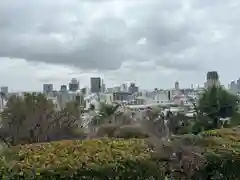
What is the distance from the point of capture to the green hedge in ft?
20.3

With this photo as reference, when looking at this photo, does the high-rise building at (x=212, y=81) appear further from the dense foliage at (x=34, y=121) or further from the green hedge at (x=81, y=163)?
the green hedge at (x=81, y=163)

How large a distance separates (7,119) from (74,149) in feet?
53.0

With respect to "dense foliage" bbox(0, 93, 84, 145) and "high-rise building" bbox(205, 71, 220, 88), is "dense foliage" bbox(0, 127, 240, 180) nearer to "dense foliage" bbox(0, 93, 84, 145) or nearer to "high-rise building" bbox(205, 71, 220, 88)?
"dense foliage" bbox(0, 93, 84, 145)

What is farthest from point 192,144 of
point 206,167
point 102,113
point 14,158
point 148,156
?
point 102,113

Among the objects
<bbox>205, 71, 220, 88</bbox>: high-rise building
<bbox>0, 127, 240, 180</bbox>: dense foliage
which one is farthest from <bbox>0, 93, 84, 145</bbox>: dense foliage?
<bbox>0, 127, 240, 180</bbox>: dense foliage

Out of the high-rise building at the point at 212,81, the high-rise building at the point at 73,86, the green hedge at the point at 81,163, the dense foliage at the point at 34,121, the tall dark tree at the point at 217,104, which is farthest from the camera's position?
the high-rise building at the point at 73,86

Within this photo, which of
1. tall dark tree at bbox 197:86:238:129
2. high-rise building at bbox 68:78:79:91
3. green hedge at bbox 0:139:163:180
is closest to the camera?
green hedge at bbox 0:139:163:180

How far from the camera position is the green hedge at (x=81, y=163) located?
6.20m

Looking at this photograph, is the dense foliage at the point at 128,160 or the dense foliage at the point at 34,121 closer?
the dense foliage at the point at 128,160

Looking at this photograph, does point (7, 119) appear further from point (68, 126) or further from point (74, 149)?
point (74, 149)

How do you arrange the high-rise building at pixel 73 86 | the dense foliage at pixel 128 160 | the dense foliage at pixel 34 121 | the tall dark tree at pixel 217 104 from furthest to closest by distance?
1. the high-rise building at pixel 73 86
2. the tall dark tree at pixel 217 104
3. the dense foliage at pixel 34 121
4. the dense foliage at pixel 128 160

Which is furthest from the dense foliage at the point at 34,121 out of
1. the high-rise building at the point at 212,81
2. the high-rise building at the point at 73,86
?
the high-rise building at the point at 73,86

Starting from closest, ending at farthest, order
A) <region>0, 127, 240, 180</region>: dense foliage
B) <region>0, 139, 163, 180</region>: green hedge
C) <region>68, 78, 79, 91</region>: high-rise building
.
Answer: <region>0, 139, 163, 180</region>: green hedge
<region>0, 127, 240, 180</region>: dense foliage
<region>68, 78, 79, 91</region>: high-rise building

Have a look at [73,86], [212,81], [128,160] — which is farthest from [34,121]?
[73,86]
